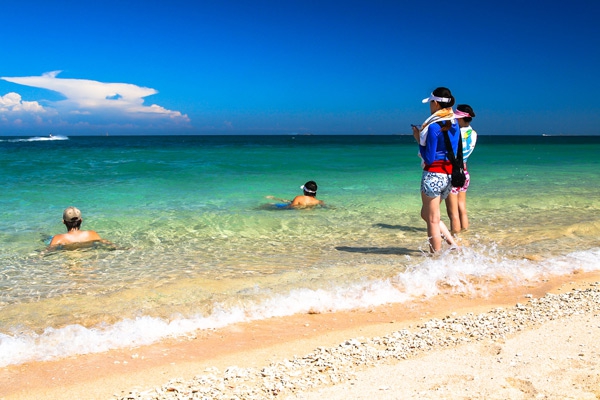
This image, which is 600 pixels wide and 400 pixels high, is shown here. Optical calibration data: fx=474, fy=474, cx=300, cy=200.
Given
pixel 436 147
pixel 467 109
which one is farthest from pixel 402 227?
pixel 436 147

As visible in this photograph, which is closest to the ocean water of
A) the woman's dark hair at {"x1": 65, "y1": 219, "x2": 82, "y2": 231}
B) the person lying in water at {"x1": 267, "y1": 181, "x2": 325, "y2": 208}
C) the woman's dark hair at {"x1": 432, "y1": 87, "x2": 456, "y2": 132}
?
the person lying in water at {"x1": 267, "y1": 181, "x2": 325, "y2": 208}

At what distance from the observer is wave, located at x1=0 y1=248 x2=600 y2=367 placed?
402 centimetres

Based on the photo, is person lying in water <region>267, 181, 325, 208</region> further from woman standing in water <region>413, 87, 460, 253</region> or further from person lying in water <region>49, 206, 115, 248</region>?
woman standing in water <region>413, 87, 460, 253</region>

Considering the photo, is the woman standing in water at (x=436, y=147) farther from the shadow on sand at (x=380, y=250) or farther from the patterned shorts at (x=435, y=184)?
the shadow on sand at (x=380, y=250)

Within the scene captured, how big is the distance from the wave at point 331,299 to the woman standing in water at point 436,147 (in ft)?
2.26

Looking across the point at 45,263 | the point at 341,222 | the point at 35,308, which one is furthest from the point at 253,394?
the point at 341,222

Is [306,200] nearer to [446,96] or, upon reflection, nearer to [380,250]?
[380,250]

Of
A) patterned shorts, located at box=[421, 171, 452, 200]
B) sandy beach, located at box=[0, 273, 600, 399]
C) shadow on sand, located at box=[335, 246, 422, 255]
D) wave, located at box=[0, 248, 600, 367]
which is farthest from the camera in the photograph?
shadow on sand, located at box=[335, 246, 422, 255]

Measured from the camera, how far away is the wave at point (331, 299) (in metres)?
4.02

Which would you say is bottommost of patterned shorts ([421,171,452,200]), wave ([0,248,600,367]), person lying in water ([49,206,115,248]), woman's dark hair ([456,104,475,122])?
wave ([0,248,600,367])

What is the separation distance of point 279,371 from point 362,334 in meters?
1.08

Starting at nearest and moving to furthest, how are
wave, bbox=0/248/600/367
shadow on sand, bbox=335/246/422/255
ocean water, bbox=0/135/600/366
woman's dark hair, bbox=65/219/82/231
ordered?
1. wave, bbox=0/248/600/367
2. ocean water, bbox=0/135/600/366
3. shadow on sand, bbox=335/246/422/255
4. woman's dark hair, bbox=65/219/82/231

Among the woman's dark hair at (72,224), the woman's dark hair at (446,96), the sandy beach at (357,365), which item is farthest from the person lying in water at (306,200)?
the sandy beach at (357,365)

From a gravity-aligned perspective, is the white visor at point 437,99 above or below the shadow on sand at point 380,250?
above
